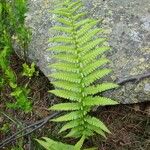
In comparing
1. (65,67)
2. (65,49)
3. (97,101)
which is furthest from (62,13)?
(97,101)

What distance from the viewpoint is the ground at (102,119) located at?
3371 millimetres

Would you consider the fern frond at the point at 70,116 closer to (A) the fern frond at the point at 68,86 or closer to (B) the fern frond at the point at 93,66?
(A) the fern frond at the point at 68,86

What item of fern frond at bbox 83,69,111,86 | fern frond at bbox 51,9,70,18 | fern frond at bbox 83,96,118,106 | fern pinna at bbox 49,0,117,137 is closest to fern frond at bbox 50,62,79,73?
fern pinna at bbox 49,0,117,137

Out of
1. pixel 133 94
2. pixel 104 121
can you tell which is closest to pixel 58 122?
pixel 104 121

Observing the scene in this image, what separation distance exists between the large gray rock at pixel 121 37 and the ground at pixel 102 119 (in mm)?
155

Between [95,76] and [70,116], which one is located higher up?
[95,76]

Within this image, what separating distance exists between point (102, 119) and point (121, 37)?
2.71 feet

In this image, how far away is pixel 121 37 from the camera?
3.71m

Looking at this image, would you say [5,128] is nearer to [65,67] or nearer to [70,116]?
[70,116]

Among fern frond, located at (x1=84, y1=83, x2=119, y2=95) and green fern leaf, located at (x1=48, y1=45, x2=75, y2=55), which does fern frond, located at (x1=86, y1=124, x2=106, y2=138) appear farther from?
green fern leaf, located at (x1=48, y1=45, x2=75, y2=55)

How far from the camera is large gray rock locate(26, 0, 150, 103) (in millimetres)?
3447

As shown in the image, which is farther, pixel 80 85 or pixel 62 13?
pixel 62 13

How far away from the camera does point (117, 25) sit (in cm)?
381

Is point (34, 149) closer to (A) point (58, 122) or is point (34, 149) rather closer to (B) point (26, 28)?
(A) point (58, 122)
